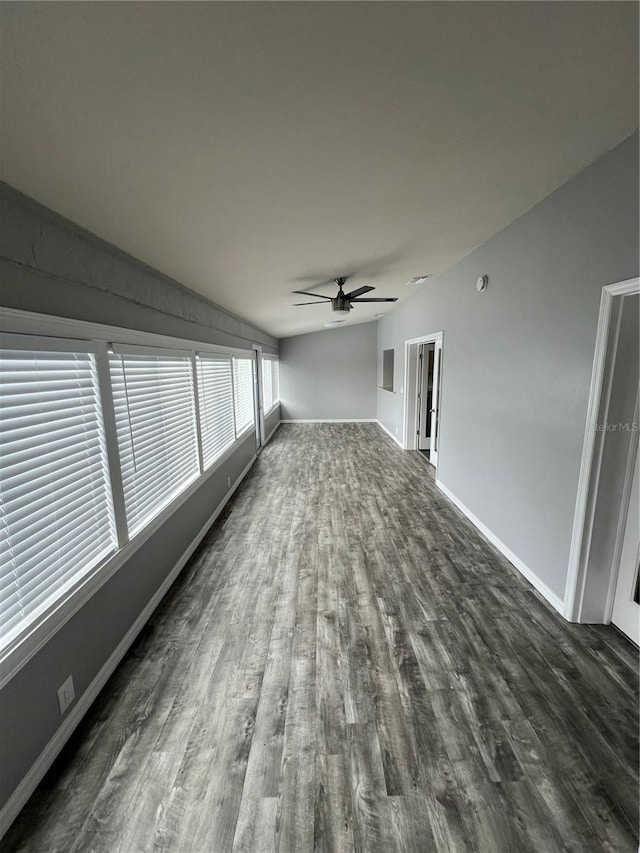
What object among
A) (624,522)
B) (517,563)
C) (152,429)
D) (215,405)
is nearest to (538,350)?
(624,522)

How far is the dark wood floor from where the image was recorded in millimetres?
1284

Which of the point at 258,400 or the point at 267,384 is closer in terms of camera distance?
the point at 258,400

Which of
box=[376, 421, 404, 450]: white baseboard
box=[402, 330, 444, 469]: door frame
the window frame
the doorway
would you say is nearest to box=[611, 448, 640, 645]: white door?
the window frame

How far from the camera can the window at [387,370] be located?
8.30 m

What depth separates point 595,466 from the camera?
6.72ft

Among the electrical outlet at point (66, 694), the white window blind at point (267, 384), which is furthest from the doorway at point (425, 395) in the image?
the electrical outlet at point (66, 694)

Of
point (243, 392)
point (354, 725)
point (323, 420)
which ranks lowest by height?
point (354, 725)

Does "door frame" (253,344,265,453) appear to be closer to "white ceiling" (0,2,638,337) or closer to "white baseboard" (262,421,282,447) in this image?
"white baseboard" (262,421,282,447)

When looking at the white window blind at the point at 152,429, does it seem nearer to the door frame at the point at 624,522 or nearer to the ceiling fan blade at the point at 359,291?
the ceiling fan blade at the point at 359,291

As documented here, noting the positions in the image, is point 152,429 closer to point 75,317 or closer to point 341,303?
point 75,317

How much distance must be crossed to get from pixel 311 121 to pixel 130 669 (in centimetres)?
282

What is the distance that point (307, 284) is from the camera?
4.05 m

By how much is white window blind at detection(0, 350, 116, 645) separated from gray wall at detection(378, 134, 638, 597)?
285 cm

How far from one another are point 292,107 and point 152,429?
83.5 inches
